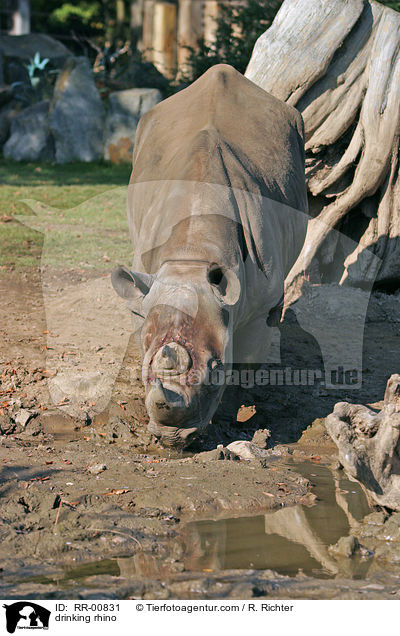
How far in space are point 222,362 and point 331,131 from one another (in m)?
5.38

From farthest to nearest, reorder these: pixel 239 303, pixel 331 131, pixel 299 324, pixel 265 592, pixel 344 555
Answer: pixel 331 131 < pixel 299 324 < pixel 239 303 < pixel 344 555 < pixel 265 592

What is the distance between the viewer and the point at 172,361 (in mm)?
5539

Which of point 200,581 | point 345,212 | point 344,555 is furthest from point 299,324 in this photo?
point 200,581

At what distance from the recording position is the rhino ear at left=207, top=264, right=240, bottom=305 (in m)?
5.84

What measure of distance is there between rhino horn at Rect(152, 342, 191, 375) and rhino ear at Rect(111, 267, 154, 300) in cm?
56

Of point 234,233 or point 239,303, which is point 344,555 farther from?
point 234,233

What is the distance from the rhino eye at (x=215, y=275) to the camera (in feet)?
19.1

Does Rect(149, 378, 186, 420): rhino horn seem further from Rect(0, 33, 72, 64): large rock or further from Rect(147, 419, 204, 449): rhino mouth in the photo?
Rect(0, 33, 72, 64): large rock

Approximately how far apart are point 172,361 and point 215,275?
696 millimetres

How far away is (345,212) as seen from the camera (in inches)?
421

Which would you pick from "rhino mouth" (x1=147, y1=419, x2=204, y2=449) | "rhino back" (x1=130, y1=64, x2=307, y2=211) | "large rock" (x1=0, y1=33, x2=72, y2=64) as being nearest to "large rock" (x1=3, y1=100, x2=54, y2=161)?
"large rock" (x1=0, y1=33, x2=72, y2=64)

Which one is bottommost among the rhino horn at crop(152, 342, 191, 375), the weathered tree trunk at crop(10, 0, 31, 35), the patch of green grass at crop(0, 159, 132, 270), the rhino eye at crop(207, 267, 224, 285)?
the weathered tree trunk at crop(10, 0, 31, 35)

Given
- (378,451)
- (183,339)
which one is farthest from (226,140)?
(378,451)

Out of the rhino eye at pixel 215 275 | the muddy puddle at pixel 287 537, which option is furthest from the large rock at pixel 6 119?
the muddy puddle at pixel 287 537
